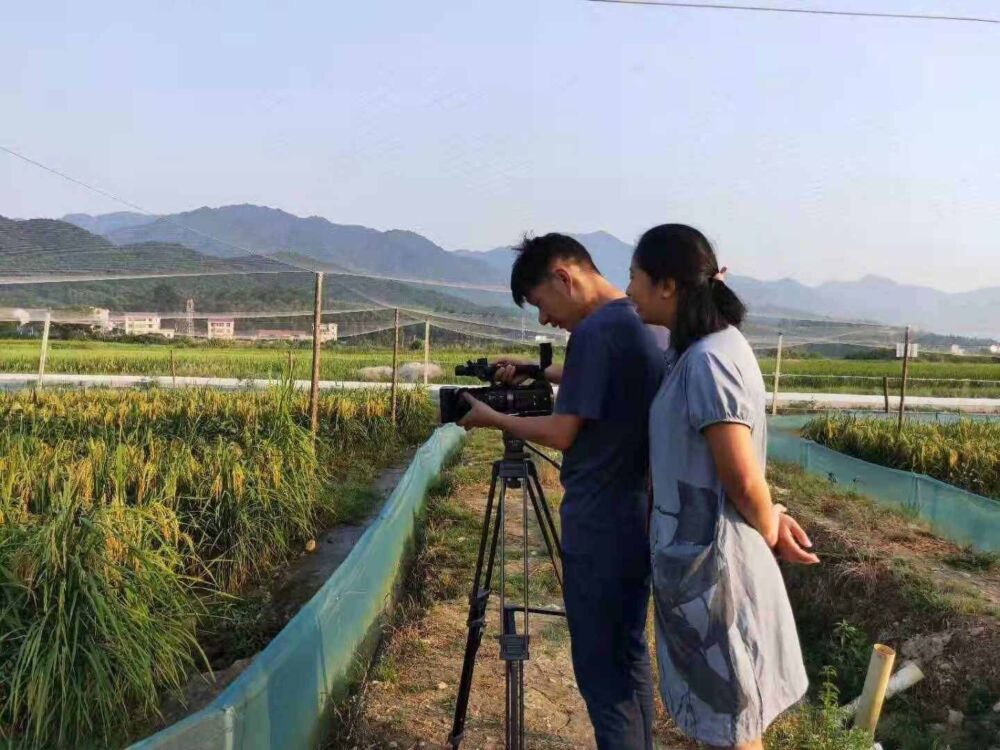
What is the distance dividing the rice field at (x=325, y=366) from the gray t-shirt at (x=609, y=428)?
1092 centimetres

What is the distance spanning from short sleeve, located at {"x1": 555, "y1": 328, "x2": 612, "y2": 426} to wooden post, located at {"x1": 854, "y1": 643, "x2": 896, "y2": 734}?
1346 millimetres

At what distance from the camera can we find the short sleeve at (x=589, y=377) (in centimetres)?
149

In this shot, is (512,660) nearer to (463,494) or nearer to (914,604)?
(914,604)

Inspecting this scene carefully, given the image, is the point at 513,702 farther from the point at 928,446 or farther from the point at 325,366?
the point at 325,366

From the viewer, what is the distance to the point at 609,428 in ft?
5.01

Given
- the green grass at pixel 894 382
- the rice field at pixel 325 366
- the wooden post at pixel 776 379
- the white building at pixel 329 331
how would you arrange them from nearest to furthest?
1. the wooden post at pixel 776 379
2. the rice field at pixel 325 366
3. the white building at pixel 329 331
4. the green grass at pixel 894 382

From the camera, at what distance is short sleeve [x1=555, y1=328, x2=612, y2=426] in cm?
149

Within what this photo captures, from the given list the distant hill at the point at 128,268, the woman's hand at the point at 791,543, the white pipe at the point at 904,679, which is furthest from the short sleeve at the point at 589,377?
the distant hill at the point at 128,268

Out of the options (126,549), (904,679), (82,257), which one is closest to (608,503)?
(904,679)

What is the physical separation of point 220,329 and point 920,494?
1595 cm

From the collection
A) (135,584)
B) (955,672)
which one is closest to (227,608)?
(135,584)

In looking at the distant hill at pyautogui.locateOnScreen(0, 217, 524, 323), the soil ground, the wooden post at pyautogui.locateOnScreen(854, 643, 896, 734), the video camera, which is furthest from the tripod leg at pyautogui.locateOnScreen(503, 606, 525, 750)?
the distant hill at pyautogui.locateOnScreen(0, 217, 524, 323)

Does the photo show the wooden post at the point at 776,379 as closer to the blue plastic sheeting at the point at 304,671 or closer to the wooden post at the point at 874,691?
the blue plastic sheeting at the point at 304,671

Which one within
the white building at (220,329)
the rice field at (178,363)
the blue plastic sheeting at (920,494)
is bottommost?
the rice field at (178,363)
